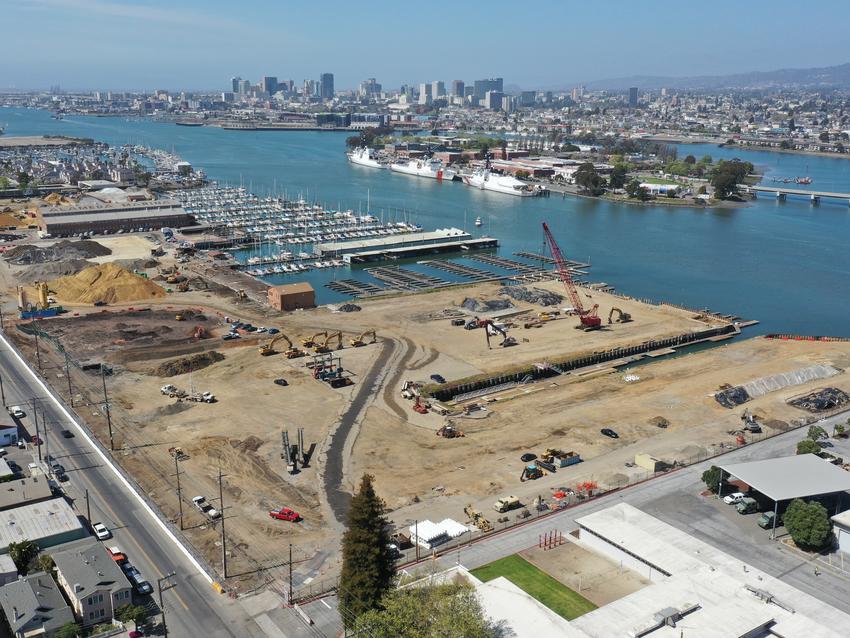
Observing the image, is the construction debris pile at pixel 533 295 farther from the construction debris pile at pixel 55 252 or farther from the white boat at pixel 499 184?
the white boat at pixel 499 184

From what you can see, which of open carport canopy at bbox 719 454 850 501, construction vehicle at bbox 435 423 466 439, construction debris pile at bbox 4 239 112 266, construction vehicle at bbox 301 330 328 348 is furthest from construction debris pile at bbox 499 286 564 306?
construction debris pile at bbox 4 239 112 266

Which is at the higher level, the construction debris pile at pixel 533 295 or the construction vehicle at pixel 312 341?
the construction debris pile at pixel 533 295

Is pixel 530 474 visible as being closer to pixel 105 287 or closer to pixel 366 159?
pixel 105 287

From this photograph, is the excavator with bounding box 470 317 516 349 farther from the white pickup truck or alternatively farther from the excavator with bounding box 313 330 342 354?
the white pickup truck

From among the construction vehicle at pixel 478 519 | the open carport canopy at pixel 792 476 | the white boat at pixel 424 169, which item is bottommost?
the construction vehicle at pixel 478 519

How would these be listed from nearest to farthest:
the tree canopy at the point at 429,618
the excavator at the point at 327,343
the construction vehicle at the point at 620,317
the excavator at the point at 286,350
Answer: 1. the tree canopy at the point at 429,618
2. the excavator at the point at 286,350
3. the excavator at the point at 327,343
4. the construction vehicle at the point at 620,317

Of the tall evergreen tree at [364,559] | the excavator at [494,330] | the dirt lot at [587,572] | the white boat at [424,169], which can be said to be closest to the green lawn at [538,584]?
the dirt lot at [587,572]
